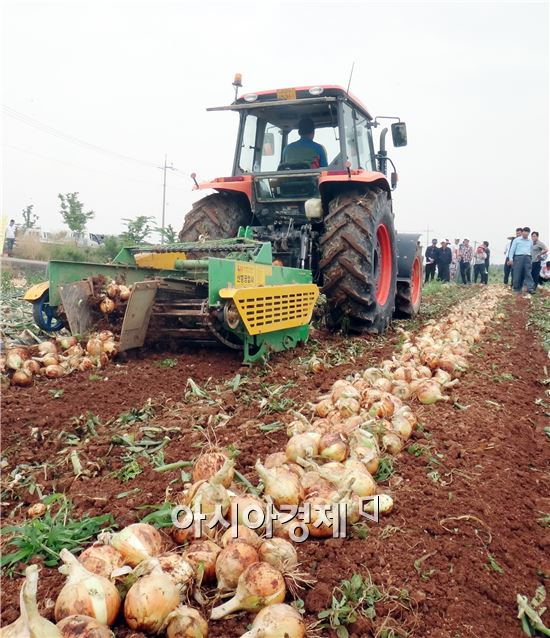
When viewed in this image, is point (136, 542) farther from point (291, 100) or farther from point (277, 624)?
point (291, 100)

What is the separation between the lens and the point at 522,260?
15.7 metres

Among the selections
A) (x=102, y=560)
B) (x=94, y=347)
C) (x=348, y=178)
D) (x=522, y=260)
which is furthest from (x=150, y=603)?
(x=522, y=260)

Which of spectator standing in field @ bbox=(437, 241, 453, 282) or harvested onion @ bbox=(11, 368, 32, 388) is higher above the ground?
spectator standing in field @ bbox=(437, 241, 453, 282)

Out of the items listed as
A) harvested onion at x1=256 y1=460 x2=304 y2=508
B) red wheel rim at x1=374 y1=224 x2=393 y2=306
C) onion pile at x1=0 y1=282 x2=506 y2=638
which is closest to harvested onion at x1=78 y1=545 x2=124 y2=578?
onion pile at x1=0 y1=282 x2=506 y2=638

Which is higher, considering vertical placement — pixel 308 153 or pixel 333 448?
pixel 308 153

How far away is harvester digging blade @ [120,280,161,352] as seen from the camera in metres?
4.82

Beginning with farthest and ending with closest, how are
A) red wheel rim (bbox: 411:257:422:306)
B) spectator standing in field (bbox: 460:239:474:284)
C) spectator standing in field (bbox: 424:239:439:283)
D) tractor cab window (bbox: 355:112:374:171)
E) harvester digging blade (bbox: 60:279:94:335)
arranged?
1. spectator standing in field (bbox: 460:239:474:284)
2. spectator standing in field (bbox: 424:239:439:283)
3. red wheel rim (bbox: 411:257:422:306)
4. tractor cab window (bbox: 355:112:374:171)
5. harvester digging blade (bbox: 60:279:94:335)

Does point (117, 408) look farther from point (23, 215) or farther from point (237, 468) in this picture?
point (23, 215)

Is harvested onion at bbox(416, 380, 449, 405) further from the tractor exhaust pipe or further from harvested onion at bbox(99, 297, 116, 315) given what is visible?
the tractor exhaust pipe

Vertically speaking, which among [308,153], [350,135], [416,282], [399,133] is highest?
[399,133]

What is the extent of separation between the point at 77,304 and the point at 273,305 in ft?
6.02

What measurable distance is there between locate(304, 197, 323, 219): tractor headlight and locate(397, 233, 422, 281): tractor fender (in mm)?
2596

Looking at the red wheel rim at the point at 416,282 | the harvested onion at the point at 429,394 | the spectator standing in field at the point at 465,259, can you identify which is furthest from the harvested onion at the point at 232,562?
the spectator standing in field at the point at 465,259

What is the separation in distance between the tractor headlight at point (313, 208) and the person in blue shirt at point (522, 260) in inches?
424
